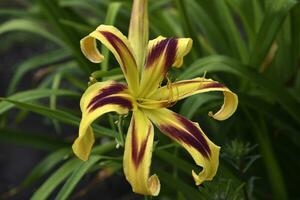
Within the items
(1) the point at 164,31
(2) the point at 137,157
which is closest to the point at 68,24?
(1) the point at 164,31

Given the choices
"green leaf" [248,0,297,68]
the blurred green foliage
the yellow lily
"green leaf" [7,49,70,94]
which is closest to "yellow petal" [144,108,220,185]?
the yellow lily

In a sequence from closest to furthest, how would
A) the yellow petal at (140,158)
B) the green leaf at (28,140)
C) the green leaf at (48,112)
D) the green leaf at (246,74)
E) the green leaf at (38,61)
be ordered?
the yellow petal at (140,158)
the green leaf at (48,112)
the green leaf at (246,74)
the green leaf at (28,140)
the green leaf at (38,61)

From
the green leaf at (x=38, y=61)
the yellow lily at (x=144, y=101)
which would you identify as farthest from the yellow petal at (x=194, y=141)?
the green leaf at (x=38, y=61)

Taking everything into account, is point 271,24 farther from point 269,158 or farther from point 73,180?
point 73,180

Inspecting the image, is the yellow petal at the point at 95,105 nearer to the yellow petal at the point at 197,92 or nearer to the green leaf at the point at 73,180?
the yellow petal at the point at 197,92

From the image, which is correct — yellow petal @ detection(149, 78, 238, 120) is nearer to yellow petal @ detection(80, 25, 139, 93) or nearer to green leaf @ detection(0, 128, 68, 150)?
yellow petal @ detection(80, 25, 139, 93)

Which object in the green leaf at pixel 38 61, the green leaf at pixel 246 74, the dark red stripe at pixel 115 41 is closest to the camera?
the dark red stripe at pixel 115 41

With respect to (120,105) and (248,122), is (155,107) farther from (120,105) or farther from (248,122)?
(248,122)
